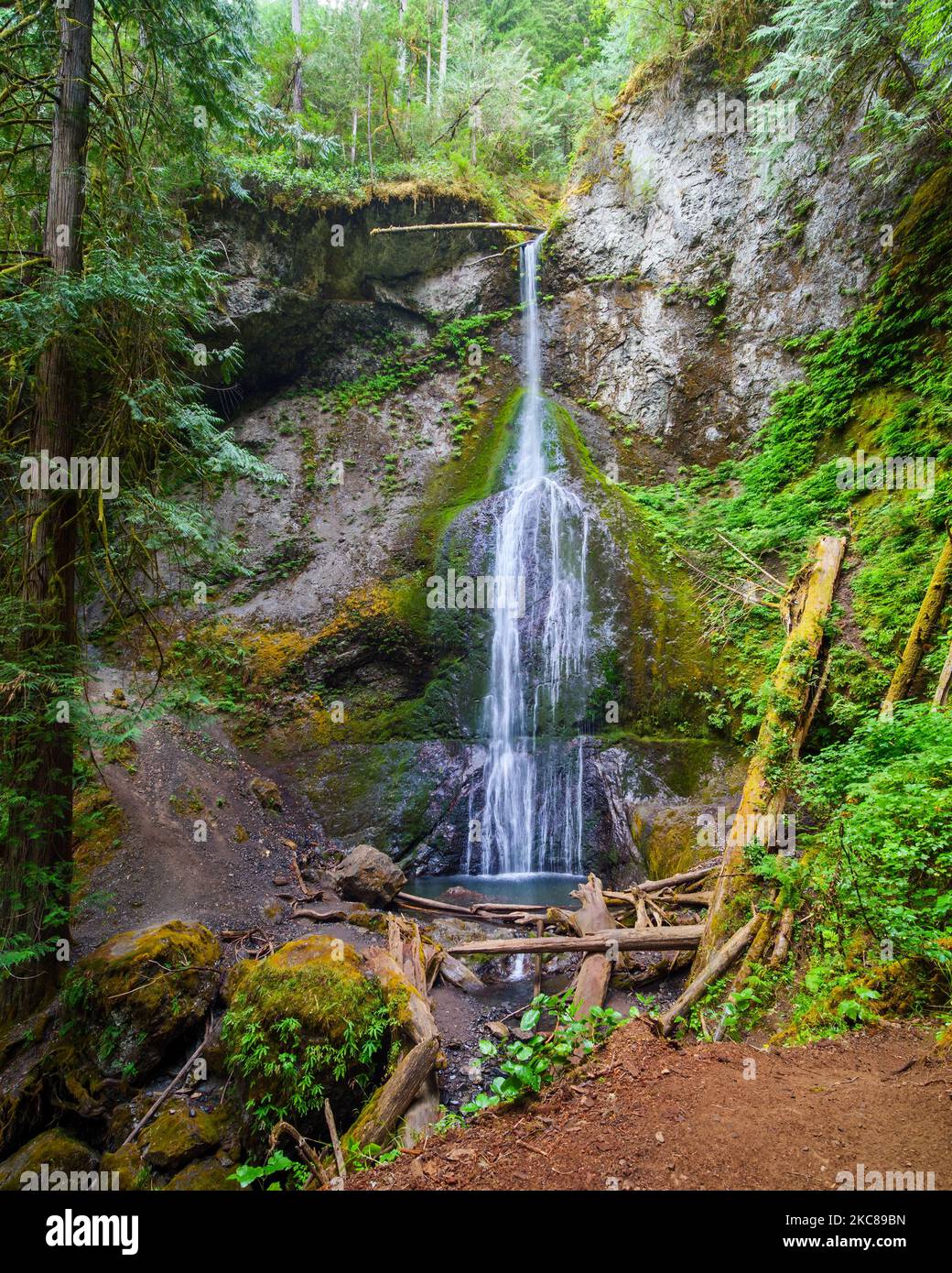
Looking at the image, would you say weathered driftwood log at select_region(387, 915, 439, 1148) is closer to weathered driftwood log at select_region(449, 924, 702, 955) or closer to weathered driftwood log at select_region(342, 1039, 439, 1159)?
weathered driftwood log at select_region(342, 1039, 439, 1159)

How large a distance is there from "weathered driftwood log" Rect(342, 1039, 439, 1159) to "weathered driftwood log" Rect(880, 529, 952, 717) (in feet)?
15.9

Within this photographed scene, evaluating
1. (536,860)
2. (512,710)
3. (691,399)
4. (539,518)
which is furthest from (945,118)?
(536,860)

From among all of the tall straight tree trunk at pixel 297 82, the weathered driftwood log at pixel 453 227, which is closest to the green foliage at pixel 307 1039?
the weathered driftwood log at pixel 453 227

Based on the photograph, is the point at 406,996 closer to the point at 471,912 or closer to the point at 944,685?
the point at 471,912

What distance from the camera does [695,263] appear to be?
14.0 m

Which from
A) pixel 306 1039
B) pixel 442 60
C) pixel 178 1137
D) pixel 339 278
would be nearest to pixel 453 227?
pixel 339 278

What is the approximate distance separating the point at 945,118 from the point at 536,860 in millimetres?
13148

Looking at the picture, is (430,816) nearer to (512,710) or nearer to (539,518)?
(512,710)

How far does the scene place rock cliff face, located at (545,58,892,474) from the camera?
11.8m

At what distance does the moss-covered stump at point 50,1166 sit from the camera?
3.74 meters

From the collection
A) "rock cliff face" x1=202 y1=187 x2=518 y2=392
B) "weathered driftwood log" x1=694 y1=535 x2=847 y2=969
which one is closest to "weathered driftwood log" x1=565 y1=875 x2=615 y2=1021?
"weathered driftwood log" x1=694 y1=535 x2=847 y2=969

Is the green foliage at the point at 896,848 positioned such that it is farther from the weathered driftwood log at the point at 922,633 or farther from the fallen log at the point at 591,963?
the fallen log at the point at 591,963

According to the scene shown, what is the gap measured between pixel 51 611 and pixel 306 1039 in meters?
3.72
